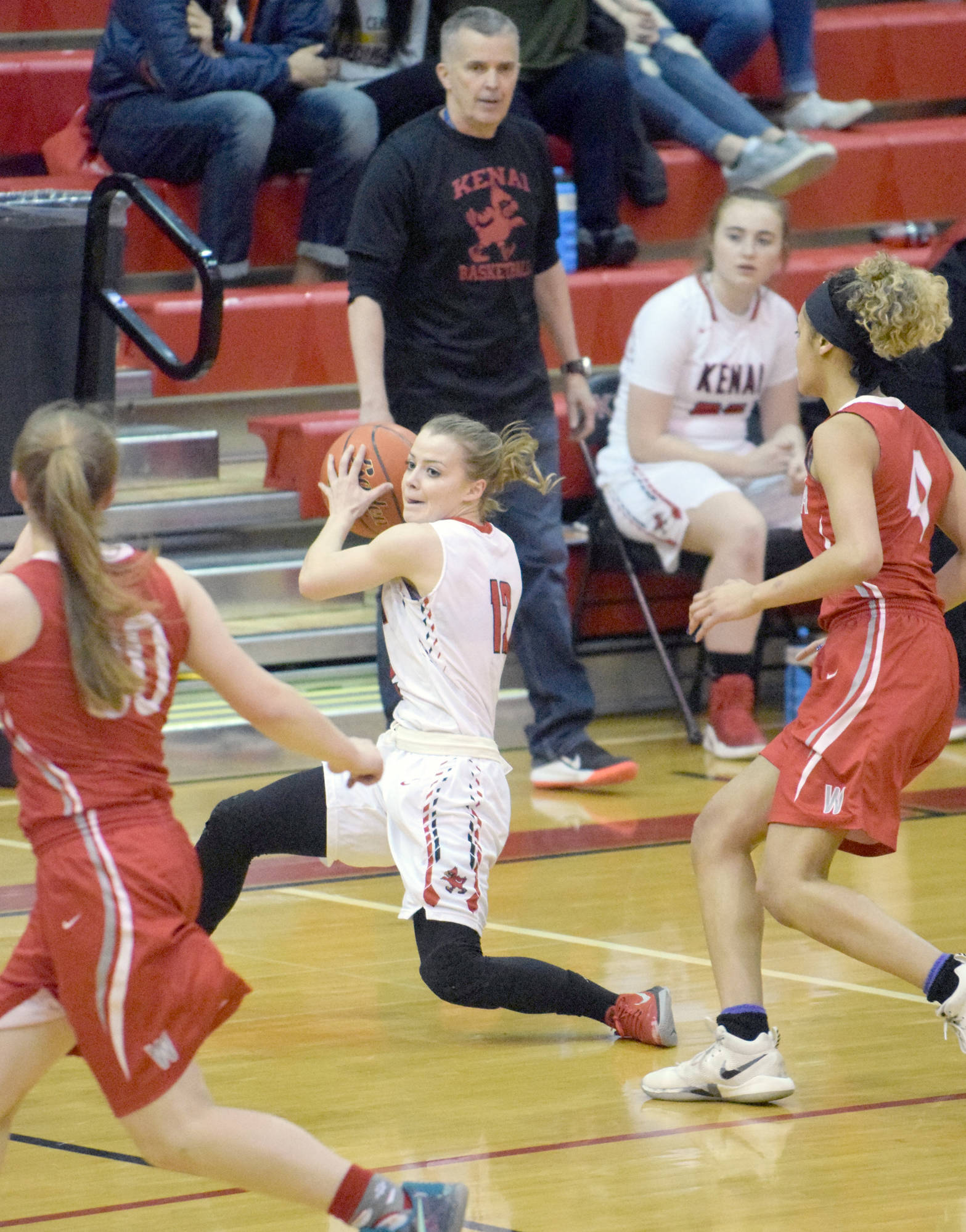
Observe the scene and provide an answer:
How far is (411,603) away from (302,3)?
4.34 m

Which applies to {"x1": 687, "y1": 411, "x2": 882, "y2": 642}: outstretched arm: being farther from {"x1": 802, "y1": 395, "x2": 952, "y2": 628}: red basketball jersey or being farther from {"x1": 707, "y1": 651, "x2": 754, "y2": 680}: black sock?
{"x1": 707, "y1": 651, "x2": 754, "y2": 680}: black sock

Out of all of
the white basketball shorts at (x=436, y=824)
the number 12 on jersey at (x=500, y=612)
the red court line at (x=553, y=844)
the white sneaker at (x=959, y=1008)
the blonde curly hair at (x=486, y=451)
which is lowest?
the red court line at (x=553, y=844)

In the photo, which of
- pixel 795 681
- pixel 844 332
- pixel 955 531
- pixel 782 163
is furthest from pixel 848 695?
pixel 782 163

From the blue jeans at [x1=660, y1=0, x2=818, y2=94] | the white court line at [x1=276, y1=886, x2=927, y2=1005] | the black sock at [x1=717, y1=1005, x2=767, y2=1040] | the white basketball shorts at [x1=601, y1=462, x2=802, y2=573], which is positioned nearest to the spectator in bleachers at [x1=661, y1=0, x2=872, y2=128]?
the blue jeans at [x1=660, y1=0, x2=818, y2=94]

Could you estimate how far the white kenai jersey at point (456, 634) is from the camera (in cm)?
339

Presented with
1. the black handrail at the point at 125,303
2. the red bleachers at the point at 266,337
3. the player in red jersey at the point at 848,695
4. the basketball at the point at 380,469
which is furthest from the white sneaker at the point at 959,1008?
the red bleachers at the point at 266,337

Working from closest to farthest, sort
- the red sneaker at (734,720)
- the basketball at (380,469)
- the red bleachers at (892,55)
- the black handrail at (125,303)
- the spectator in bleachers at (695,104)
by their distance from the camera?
the basketball at (380,469) → the black handrail at (125,303) → the red sneaker at (734,720) → the spectator in bleachers at (695,104) → the red bleachers at (892,55)

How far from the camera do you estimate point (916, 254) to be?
24.9 feet

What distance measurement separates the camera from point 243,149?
21.6 feet

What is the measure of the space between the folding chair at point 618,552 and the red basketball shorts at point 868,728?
291cm

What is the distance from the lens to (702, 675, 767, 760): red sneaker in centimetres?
595

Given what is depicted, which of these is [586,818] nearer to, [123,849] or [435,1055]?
[435,1055]

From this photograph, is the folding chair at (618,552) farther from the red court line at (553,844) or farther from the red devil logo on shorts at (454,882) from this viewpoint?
the red devil logo on shorts at (454,882)

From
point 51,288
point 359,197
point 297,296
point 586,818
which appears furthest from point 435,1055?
point 297,296
